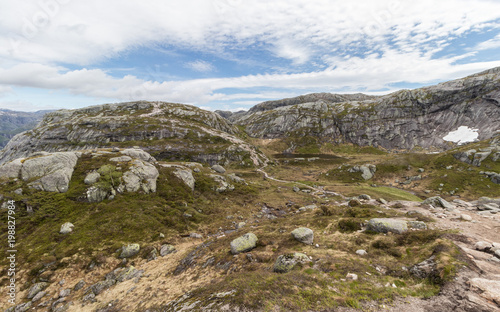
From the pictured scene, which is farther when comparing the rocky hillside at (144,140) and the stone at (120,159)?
the rocky hillside at (144,140)

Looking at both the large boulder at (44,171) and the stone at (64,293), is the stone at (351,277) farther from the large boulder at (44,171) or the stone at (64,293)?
the large boulder at (44,171)

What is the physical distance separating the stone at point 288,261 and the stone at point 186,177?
35.3m

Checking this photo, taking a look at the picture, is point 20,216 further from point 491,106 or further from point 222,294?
point 491,106

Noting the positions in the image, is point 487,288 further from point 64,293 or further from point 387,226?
point 64,293

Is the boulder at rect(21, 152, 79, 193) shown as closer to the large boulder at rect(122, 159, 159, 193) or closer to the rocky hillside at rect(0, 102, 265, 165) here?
the large boulder at rect(122, 159, 159, 193)

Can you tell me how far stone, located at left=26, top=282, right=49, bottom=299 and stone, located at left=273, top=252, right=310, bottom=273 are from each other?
89.5ft

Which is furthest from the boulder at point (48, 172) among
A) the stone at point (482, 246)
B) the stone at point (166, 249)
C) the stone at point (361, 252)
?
the stone at point (482, 246)

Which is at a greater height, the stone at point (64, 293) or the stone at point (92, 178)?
the stone at point (92, 178)

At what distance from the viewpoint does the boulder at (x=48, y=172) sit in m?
34.2

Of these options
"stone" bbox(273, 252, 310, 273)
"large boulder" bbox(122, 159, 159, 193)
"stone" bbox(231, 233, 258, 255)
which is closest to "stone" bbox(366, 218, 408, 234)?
"stone" bbox(273, 252, 310, 273)

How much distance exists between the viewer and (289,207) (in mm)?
48188

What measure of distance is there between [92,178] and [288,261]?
137 ft

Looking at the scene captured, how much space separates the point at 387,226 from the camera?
2222 cm

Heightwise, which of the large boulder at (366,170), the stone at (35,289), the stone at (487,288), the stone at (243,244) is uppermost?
the stone at (487,288)
